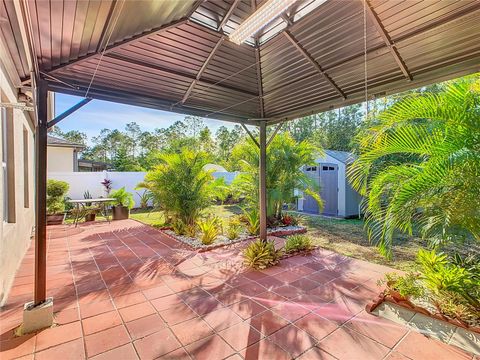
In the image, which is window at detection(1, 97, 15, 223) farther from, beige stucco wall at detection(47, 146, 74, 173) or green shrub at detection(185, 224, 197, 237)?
beige stucco wall at detection(47, 146, 74, 173)

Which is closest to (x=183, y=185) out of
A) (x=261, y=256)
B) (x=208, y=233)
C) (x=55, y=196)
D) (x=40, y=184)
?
(x=208, y=233)

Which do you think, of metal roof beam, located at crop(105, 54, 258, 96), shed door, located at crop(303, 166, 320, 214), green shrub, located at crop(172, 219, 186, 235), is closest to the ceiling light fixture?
metal roof beam, located at crop(105, 54, 258, 96)

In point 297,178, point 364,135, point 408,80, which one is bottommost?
point 297,178

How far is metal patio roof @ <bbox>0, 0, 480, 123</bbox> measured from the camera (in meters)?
2.41

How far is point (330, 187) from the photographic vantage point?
11.3 metres

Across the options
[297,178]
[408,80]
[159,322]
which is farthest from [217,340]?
[297,178]

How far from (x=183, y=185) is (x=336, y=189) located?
23.3 ft

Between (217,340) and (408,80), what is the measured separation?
406cm

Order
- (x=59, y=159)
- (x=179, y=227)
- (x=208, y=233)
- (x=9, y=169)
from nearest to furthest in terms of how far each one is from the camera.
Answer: (x=9, y=169), (x=208, y=233), (x=179, y=227), (x=59, y=159)

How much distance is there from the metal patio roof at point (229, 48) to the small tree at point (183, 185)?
3123 millimetres

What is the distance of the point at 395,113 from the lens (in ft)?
9.43

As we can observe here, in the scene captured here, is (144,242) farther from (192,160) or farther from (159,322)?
(159,322)

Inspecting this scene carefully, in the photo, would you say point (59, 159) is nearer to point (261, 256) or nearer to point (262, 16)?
point (261, 256)

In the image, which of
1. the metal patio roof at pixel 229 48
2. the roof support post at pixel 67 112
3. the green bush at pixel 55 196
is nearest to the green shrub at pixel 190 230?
the metal patio roof at pixel 229 48
